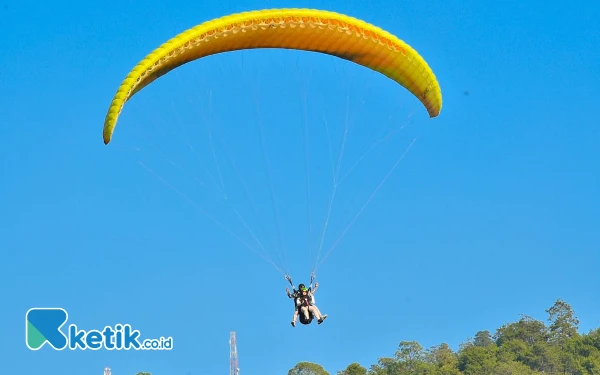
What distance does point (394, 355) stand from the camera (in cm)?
10675

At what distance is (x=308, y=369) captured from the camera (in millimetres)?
108062

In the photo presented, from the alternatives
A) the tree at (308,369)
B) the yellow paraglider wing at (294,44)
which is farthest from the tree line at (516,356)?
the yellow paraglider wing at (294,44)

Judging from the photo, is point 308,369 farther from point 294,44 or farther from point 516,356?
point 294,44

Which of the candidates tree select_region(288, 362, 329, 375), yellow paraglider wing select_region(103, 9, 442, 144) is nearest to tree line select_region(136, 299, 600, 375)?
tree select_region(288, 362, 329, 375)

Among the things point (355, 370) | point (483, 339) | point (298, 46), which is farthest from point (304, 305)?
point (483, 339)

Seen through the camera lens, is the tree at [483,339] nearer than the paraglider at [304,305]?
No

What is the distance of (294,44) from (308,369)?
73581mm

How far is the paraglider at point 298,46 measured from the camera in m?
34.1

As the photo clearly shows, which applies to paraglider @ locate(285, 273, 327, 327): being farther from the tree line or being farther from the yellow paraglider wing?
the tree line

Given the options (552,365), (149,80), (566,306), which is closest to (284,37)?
(149,80)

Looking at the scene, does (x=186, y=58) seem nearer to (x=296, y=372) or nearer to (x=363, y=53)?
(x=363, y=53)

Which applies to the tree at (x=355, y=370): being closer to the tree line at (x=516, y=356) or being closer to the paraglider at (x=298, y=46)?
the tree line at (x=516, y=356)

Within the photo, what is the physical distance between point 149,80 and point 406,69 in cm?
708

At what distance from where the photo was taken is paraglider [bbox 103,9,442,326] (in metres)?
34.1
